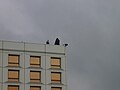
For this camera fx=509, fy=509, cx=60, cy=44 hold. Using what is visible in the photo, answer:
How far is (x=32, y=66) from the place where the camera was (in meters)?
101

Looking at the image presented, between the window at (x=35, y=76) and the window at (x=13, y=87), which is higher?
the window at (x=35, y=76)

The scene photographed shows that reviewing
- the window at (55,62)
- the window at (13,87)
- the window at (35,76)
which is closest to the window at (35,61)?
the window at (35,76)

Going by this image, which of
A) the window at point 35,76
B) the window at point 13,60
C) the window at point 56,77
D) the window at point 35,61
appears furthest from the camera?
the window at point 56,77

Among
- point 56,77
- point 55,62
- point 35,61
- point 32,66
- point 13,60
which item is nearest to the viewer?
point 13,60

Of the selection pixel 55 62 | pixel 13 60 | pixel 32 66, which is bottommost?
pixel 32 66

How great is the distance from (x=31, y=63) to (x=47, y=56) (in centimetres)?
371

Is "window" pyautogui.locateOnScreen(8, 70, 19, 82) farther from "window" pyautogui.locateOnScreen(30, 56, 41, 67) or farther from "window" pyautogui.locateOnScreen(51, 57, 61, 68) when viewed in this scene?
"window" pyautogui.locateOnScreen(51, 57, 61, 68)

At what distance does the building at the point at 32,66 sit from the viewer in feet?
326

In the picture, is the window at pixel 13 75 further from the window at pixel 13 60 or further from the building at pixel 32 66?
the window at pixel 13 60

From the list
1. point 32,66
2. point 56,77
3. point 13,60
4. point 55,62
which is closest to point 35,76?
point 32,66

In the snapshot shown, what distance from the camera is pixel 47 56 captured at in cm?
10294

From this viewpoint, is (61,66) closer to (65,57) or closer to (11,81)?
(65,57)

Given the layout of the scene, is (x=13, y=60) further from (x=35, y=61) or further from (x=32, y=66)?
(x=35, y=61)

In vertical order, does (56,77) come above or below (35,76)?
below
